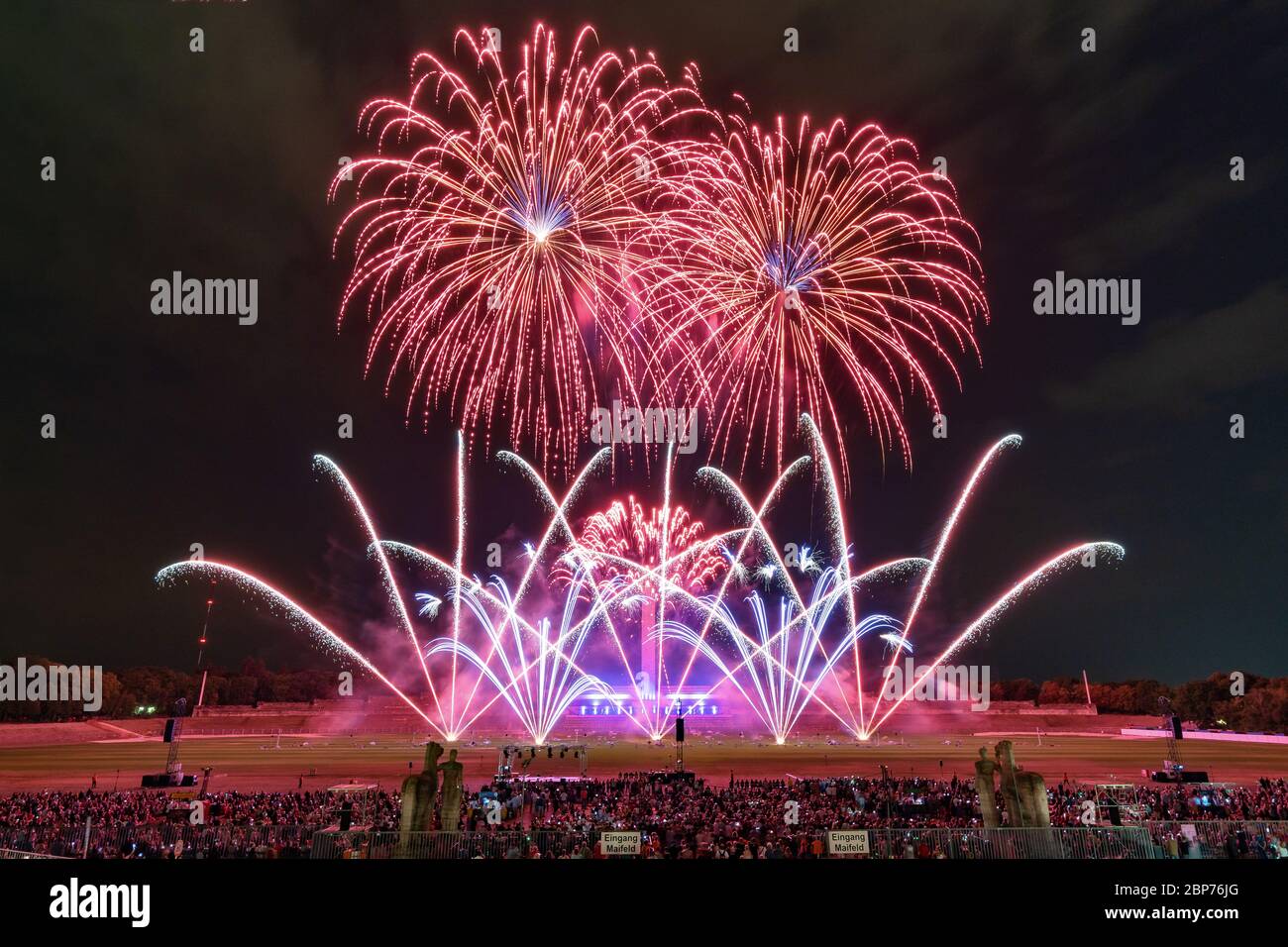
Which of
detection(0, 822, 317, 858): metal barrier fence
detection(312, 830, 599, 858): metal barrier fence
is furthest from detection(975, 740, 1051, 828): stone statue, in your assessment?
detection(0, 822, 317, 858): metal barrier fence

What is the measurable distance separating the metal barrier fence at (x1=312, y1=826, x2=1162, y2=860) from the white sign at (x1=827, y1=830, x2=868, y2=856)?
16 cm

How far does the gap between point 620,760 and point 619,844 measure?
1359 inches

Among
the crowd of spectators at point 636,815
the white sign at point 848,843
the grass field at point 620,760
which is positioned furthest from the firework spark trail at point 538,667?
the white sign at point 848,843

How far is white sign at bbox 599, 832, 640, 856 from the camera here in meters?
18.0

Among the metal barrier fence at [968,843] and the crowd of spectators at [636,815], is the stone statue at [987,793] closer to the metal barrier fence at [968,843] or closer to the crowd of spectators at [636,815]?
the crowd of spectators at [636,815]

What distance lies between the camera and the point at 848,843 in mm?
17625

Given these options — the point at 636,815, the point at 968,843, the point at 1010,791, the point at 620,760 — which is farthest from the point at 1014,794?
the point at 620,760

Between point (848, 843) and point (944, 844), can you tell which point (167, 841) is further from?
point (944, 844)

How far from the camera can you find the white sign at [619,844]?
18000 millimetres

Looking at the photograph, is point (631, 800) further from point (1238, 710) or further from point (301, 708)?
point (1238, 710)

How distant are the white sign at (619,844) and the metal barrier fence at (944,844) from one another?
4.40ft

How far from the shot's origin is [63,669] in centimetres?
11531
